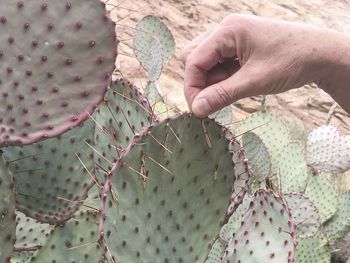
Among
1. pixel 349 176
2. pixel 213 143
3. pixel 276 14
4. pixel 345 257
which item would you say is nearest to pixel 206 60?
pixel 213 143

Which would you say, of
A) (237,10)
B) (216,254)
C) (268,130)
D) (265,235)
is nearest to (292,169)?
(268,130)

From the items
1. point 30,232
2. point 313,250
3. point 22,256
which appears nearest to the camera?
point 30,232

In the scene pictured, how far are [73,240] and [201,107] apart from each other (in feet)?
1.74

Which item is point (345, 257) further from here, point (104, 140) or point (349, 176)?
point (104, 140)

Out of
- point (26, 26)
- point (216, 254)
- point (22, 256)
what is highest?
point (26, 26)

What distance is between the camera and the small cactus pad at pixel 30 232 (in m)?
2.10

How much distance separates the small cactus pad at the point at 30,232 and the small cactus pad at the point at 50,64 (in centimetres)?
61

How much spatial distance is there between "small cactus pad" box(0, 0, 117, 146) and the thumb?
0.69ft

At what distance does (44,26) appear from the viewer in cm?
153

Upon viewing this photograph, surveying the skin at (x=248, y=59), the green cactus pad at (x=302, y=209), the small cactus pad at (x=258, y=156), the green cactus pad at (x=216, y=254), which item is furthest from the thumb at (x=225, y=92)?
the small cactus pad at (x=258, y=156)

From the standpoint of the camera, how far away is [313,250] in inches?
Answer: 137

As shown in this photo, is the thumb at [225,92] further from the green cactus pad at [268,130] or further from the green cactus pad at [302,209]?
the green cactus pad at [268,130]

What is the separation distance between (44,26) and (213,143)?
1.38 feet

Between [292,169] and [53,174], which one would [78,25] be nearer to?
[53,174]
